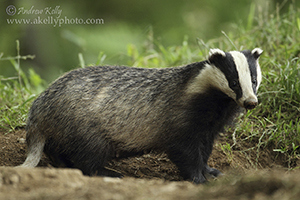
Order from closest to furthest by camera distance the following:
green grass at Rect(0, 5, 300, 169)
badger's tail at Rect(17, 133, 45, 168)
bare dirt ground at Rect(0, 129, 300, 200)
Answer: bare dirt ground at Rect(0, 129, 300, 200) < badger's tail at Rect(17, 133, 45, 168) < green grass at Rect(0, 5, 300, 169)

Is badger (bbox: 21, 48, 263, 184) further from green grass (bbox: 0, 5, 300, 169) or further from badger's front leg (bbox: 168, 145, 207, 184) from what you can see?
green grass (bbox: 0, 5, 300, 169)

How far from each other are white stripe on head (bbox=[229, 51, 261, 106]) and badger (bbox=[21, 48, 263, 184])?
6cm

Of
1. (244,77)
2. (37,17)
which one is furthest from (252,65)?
(37,17)

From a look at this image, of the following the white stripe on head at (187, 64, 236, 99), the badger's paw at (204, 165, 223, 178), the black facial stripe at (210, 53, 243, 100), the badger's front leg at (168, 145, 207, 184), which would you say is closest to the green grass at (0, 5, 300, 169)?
the badger's paw at (204, 165, 223, 178)

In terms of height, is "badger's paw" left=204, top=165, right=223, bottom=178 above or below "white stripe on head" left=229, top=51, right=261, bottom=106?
below

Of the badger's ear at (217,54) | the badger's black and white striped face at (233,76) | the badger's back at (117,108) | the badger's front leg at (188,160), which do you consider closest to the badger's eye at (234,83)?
the badger's black and white striped face at (233,76)

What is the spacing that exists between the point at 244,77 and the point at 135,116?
1202mm

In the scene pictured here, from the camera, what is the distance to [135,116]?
4473 millimetres

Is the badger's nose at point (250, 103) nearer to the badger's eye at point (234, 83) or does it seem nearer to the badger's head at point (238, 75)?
the badger's head at point (238, 75)

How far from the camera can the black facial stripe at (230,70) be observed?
394 cm

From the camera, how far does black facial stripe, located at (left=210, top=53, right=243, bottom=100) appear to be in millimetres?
3943

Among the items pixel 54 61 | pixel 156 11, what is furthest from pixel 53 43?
pixel 156 11

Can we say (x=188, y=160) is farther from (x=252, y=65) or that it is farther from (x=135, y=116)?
(x=252, y=65)

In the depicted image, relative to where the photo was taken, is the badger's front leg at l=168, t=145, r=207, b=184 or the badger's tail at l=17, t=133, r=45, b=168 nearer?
the badger's front leg at l=168, t=145, r=207, b=184
